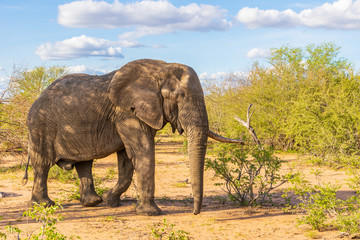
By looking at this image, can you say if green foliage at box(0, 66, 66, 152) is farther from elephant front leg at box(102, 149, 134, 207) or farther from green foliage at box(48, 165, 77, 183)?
elephant front leg at box(102, 149, 134, 207)

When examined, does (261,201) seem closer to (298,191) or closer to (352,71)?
(298,191)

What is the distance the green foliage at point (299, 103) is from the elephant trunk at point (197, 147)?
25.4ft

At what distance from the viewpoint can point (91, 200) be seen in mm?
8305

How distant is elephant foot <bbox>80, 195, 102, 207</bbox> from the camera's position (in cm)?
831

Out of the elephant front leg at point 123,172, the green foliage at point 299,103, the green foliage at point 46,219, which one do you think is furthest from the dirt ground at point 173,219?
the green foliage at point 299,103

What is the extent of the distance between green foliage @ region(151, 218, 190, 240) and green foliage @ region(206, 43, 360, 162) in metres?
8.07

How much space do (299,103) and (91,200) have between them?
34.2 ft

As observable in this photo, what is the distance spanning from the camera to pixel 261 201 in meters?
8.68

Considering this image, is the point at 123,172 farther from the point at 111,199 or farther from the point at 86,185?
the point at 86,185

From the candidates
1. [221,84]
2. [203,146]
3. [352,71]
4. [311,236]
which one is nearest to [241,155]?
[203,146]

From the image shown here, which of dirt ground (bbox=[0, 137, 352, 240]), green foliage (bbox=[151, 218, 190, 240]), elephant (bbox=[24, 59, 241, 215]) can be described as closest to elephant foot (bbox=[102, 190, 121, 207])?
elephant (bbox=[24, 59, 241, 215])

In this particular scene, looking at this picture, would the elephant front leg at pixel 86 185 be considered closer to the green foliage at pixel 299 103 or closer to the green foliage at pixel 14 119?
the green foliage at pixel 14 119

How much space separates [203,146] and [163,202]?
2.56 meters

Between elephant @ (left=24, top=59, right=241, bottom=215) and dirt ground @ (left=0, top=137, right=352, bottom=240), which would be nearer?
dirt ground @ (left=0, top=137, right=352, bottom=240)
